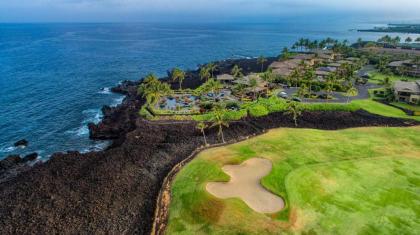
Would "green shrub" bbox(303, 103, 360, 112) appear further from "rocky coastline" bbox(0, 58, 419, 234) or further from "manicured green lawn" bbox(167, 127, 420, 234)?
"manicured green lawn" bbox(167, 127, 420, 234)

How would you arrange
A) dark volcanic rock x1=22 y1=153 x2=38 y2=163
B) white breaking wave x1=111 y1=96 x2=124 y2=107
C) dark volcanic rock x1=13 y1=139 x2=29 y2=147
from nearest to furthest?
dark volcanic rock x1=22 y1=153 x2=38 y2=163 → dark volcanic rock x1=13 y1=139 x2=29 y2=147 → white breaking wave x1=111 y1=96 x2=124 y2=107

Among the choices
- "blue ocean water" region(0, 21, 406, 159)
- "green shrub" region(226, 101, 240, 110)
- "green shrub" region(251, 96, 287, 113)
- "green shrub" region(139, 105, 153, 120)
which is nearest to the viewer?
"blue ocean water" region(0, 21, 406, 159)

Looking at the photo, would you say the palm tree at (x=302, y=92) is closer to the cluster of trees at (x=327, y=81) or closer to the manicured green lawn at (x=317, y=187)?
the cluster of trees at (x=327, y=81)

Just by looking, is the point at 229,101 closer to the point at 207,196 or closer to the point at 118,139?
the point at 118,139

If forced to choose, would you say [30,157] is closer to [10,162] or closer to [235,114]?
[10,162]

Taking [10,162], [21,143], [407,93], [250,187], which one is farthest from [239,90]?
[10,162]

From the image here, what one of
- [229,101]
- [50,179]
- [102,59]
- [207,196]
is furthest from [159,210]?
[102,59]

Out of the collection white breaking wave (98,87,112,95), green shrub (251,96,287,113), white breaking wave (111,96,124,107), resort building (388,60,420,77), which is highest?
resort building (388,60,420,77)

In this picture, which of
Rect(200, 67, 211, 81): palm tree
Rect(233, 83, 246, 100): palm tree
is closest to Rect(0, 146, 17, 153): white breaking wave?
Rect(233, 83, 246, 100): palm tree
